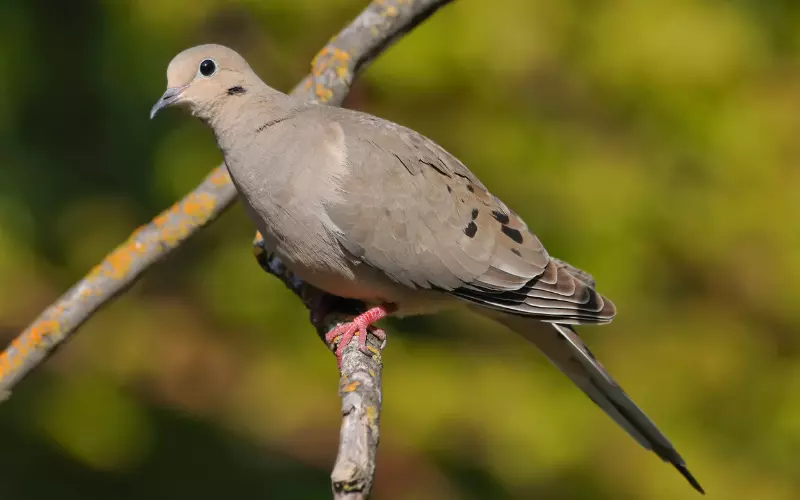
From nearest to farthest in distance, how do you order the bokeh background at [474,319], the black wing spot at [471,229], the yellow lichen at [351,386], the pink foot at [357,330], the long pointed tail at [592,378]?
the yellow lichen at [351,386]
the pink foot at [357,330]
the black wing spot at [471,229]
the long pointed tail at [592,378]
the bokeh background at [474,319]

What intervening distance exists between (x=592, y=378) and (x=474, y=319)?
97 cm

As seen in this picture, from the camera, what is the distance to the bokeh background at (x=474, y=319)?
11.8ft

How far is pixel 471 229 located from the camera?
2.74m

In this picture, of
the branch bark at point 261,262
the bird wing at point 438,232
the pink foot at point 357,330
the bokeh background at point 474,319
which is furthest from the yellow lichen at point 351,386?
the bokeh background at point 474,319

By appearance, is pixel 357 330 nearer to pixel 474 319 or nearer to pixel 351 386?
pixel 351 386

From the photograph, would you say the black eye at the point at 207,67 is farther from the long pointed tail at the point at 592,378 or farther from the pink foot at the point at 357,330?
the long pointed tail at the point at 592,378

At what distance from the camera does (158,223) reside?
268cm

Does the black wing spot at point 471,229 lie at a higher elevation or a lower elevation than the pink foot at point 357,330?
higher

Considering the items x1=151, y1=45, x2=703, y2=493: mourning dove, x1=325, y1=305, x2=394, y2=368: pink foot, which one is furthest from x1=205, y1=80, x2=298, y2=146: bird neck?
x1=325, y1=305, x2=394, y2=368: pink foot

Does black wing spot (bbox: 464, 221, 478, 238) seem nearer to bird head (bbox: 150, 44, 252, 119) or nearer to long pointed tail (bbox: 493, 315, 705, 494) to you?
long pointed tail (bbox: 493, 315, 705, 494)

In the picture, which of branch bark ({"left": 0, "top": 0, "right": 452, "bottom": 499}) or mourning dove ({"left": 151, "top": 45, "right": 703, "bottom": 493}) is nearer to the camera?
branch bark ({"left": 0, "top": 0, "right": 452, "bottom": 499})

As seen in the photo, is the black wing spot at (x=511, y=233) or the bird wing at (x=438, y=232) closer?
the bird wing at (x=438, y=232)

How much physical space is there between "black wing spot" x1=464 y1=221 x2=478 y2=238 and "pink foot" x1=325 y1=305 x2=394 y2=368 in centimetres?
34

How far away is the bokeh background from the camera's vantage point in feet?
11.8
